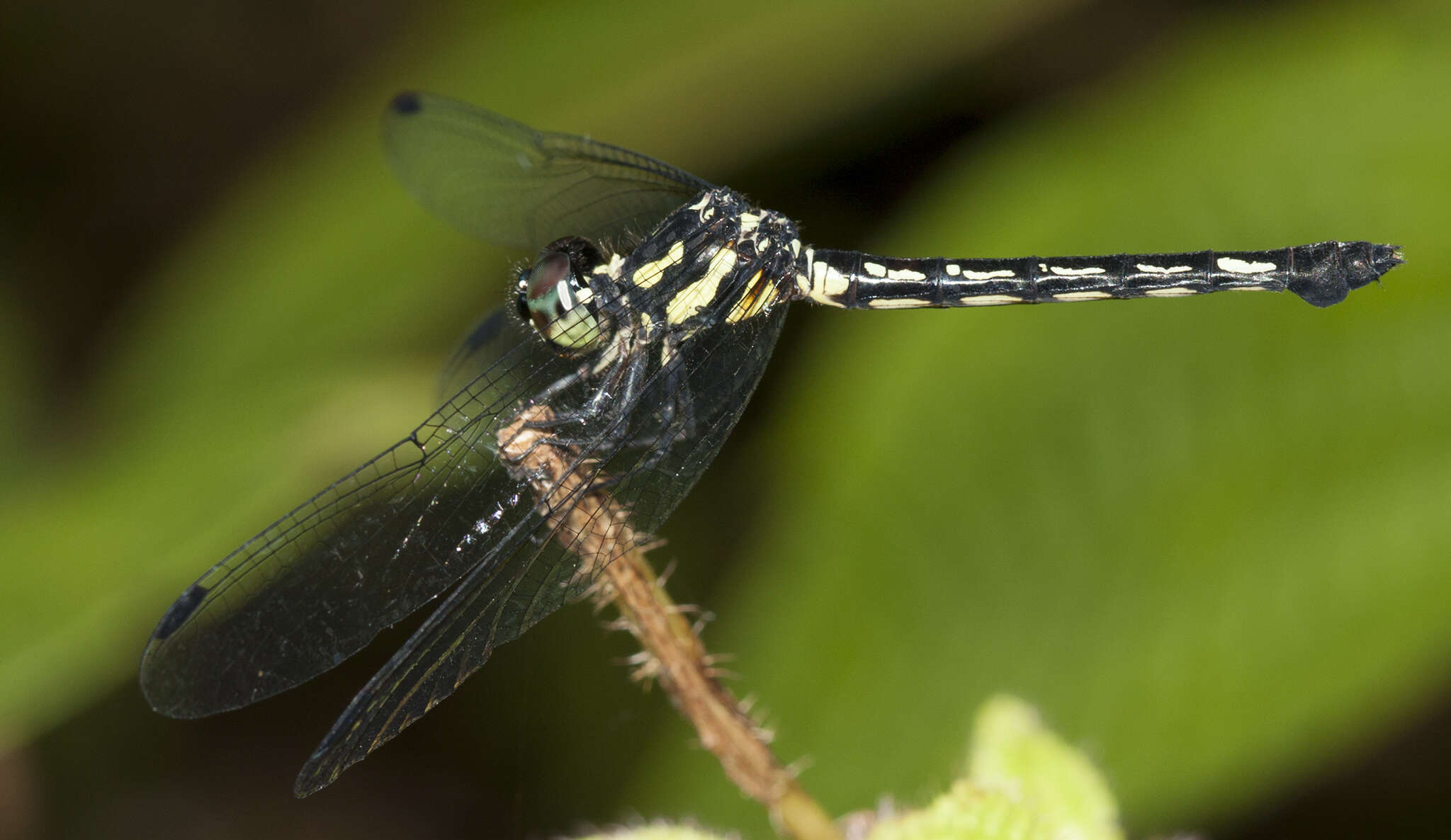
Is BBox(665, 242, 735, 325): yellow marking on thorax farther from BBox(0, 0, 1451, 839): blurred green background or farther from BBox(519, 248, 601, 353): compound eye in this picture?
BBox(0, 0, 1451, 839): blurred green background

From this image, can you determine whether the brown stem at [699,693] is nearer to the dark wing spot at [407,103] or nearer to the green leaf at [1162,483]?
the green leaf at [1162,483]

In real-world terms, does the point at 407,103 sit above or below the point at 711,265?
above

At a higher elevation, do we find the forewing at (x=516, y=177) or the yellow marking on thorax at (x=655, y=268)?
the forewing at (x=516, y=177)

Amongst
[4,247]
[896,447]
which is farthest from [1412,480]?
[4,247]

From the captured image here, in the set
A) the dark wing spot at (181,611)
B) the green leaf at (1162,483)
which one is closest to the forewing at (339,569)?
the dark wing spot at (181,611)

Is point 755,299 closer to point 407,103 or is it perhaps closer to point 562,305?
point 562,305

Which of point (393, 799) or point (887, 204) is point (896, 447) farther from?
point (393, 799)

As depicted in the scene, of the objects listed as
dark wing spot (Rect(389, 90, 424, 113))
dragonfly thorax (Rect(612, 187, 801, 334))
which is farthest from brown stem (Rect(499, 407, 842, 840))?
dark wing spot (Rect(389, 90, 424, 113))

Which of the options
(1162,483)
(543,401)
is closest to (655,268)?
(543,401)

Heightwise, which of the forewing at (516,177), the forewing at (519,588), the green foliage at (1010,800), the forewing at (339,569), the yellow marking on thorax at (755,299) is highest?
the forewing at (516,177)

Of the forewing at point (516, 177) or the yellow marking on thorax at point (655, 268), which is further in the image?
the forewing at point (516, 177)
